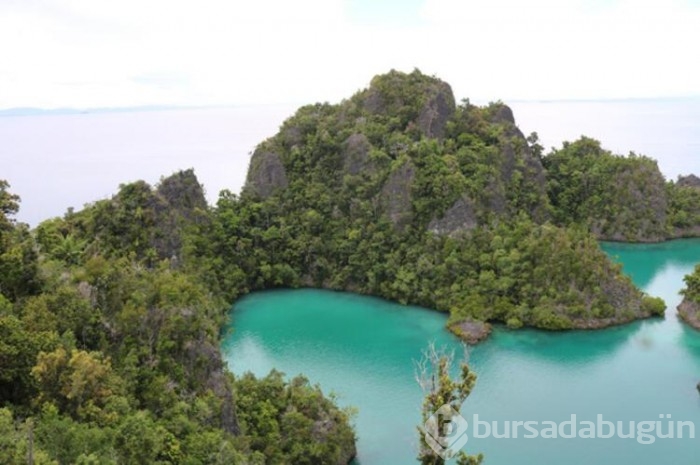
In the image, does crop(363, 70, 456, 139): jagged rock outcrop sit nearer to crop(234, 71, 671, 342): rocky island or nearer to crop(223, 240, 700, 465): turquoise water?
crop(234, 71, 671, 342): rocky island

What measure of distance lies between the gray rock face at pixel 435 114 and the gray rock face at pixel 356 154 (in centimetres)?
376

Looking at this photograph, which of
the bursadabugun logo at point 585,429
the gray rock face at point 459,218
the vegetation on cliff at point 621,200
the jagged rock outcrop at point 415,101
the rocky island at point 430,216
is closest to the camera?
the bursadabugun logo at point 585,429

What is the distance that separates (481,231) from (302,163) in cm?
1172

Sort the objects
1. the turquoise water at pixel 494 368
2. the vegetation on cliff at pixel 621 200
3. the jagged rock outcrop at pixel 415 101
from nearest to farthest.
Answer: the turquoise water at pixel 494 368 → the jagged rock outcrop at pixel 415 101 → the vegetation on cliff at pixel 621 200

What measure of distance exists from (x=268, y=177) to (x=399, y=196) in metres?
8.42

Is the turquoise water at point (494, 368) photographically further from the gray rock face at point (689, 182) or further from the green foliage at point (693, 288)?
the gray rock face at point (689, 182)

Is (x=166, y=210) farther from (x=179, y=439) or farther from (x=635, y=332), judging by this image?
(x=635, y=332)

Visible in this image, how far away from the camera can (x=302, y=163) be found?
38375 millimetres

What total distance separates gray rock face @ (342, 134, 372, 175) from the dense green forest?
0.11 m

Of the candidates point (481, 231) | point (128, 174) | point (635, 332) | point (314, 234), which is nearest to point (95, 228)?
point (314, 234)

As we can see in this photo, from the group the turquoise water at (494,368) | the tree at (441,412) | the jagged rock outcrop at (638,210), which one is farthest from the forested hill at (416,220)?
the tree at (441,412)

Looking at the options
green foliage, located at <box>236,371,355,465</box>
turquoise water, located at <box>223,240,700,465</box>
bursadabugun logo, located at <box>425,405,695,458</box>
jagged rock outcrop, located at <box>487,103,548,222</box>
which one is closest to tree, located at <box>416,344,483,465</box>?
green foliage, located at <box>236,371,355,465</box>

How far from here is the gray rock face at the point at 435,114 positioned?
38156 millimetres

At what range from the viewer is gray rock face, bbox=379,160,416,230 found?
34312 millimetres
